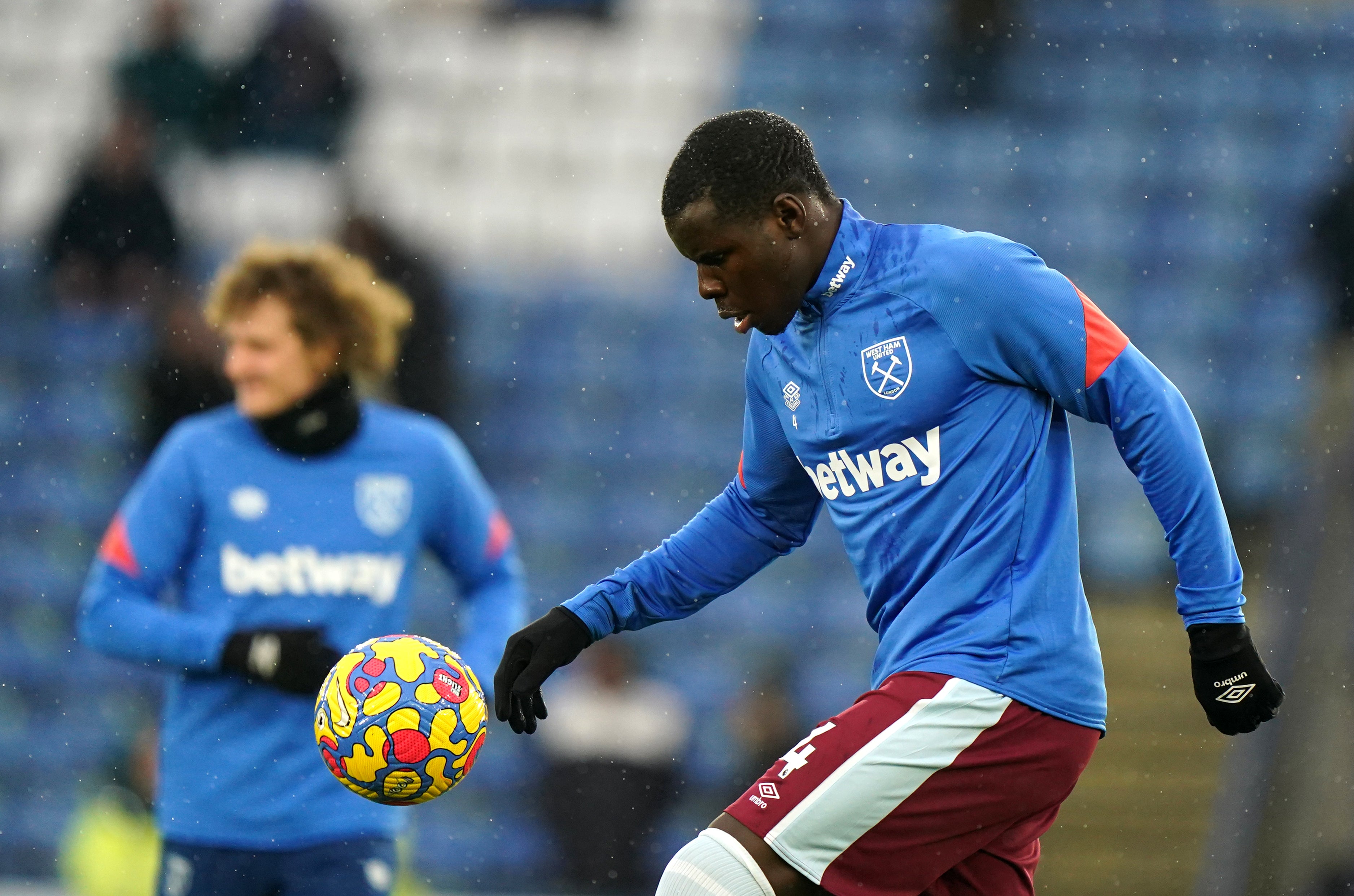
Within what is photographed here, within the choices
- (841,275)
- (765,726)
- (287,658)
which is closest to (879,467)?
(841,275)

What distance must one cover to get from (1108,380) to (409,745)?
1668mm

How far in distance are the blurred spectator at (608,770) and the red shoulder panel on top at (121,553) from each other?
3.70 m

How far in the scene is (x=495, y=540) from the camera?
4.68m

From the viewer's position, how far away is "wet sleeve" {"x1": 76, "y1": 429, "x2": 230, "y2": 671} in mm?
4320

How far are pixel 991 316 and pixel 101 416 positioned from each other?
7.83m

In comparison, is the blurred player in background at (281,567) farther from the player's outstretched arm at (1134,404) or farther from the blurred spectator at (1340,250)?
the blurred spectator at (1340,250)

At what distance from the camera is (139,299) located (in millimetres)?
9453

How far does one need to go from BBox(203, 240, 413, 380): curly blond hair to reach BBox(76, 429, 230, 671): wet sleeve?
0.44 m

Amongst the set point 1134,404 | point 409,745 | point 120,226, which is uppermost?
point 1134,404

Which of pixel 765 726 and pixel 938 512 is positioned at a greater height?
pixel 938 512

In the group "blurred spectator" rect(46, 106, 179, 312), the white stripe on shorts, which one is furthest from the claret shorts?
"blurred spectator" rect(46, 106, 179, 312)

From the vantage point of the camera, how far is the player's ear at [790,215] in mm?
3059

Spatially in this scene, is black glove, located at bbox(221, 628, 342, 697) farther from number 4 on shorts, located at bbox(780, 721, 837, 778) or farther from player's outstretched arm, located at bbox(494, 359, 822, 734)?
number 4 on shorts, located at bbox(780, 721, 837, 778)

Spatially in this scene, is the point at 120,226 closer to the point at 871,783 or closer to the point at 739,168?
the point at 739,168
